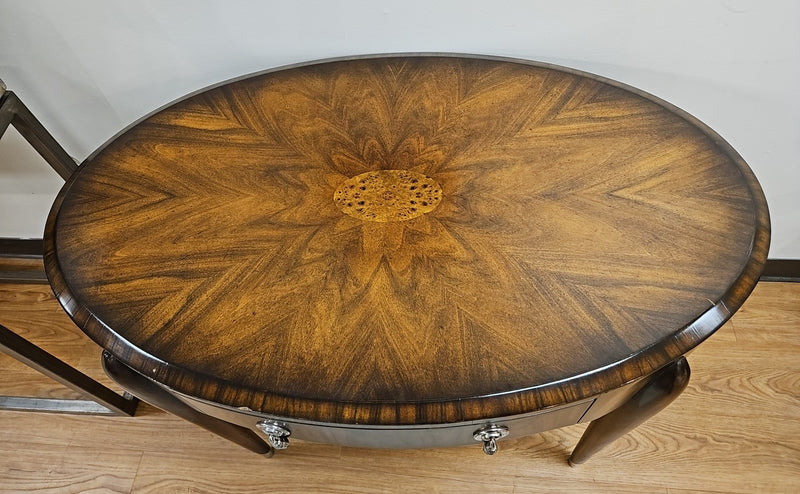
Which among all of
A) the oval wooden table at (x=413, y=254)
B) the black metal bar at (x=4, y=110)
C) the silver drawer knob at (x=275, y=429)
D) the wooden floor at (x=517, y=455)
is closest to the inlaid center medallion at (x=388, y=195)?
the oval wooden table at (x=413, y=254)

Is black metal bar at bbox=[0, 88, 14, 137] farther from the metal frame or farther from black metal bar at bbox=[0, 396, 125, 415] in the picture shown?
black metal bar at bbox=[0, 396, 125, 415]

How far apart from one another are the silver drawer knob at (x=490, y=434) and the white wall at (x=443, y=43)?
54 centimetres

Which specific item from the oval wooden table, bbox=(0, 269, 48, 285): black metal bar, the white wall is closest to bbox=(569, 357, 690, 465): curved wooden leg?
the oval wooden table

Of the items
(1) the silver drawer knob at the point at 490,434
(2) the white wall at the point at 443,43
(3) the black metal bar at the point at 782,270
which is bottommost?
(1) the silver drawer knob at the point at 490,434

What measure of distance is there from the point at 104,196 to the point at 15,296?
29.9 inches

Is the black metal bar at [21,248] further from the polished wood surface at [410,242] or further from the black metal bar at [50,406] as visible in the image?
the polished wood surface at [410,242]

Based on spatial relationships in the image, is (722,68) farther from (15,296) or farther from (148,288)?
(15,296)

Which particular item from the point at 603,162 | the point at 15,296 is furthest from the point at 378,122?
the point at 15,296

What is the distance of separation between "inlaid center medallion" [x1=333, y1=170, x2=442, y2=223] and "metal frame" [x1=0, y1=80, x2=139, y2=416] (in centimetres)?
55

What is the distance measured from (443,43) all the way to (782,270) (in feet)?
2.48

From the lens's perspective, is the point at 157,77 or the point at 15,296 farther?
the point at 15,296

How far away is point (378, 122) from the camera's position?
737mm

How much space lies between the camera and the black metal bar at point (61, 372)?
856mm

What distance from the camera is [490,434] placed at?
527 millimetres
